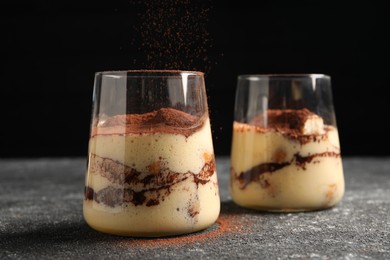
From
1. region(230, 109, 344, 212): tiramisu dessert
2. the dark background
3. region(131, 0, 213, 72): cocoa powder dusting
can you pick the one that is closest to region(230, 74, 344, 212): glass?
region(230, 109, 344, 212): tiramisu dessert

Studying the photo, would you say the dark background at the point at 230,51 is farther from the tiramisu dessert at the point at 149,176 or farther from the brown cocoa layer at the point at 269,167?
the tiramisu dessert at the point at 149,176

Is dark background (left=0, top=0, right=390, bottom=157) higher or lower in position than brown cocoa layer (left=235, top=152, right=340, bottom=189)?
higher

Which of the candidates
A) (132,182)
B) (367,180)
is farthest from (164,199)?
(367,180)

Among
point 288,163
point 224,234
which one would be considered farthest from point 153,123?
point 288,163

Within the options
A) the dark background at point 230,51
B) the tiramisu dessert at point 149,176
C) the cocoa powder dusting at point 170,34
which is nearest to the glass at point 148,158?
the tiramisu dessert at point 149,176

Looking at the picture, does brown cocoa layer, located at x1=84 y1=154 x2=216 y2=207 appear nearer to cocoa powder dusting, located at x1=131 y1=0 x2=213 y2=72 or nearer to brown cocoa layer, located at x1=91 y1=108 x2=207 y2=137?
brown cocoa layer, located at x1=91 y1=108 x2=207 y2=137

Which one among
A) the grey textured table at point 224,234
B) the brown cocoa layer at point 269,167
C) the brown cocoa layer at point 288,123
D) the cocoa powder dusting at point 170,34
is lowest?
the grey textured table at point 224,234

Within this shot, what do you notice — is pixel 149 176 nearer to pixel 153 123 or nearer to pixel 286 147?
pixel 153 123
